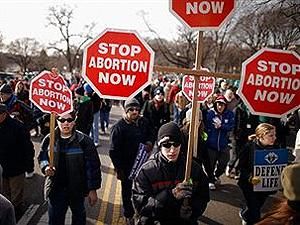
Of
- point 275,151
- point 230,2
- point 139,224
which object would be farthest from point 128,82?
point 275,151

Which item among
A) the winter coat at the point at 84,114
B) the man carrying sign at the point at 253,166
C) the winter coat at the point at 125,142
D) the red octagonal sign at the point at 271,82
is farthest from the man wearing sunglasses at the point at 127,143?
the winter coat at the point at 84,114

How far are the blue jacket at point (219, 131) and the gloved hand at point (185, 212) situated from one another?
4.10 metres

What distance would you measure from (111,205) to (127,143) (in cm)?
151

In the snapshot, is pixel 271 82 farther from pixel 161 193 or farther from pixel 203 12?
pixel 161 193

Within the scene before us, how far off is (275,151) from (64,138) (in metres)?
2.27

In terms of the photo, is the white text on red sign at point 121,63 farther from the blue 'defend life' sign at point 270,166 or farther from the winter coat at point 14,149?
the winter coat at point 14,149

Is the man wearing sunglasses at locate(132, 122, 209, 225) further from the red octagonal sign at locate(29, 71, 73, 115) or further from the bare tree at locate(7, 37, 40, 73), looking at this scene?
the bare tree at locate(7, 37, 40, 73)

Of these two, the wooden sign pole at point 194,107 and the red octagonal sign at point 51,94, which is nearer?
the wooden sign pole at point 194,107

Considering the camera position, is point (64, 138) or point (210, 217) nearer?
point (64, 138)

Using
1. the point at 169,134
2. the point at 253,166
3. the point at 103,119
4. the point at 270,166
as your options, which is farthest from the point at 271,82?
the point at 103,119

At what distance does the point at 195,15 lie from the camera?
10.4 feet

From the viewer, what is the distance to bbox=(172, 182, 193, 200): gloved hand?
11.1 feet

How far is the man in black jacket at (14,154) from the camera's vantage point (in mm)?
5625

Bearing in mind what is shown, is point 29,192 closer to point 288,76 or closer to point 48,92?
point 48,92
